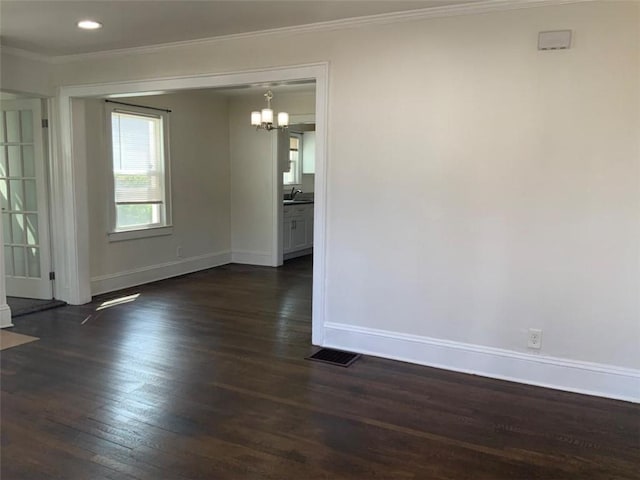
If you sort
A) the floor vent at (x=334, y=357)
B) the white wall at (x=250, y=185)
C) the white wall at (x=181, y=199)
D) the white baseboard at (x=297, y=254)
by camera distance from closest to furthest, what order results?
the floor vent at (x=334, y=357) < the white wall at (x=181, y=199) < the white wall at (x=250, y=185) < the white baseboard at (x=297, y=254)

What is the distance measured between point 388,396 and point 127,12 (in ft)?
10.2

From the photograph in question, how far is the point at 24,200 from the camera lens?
16.8 feet

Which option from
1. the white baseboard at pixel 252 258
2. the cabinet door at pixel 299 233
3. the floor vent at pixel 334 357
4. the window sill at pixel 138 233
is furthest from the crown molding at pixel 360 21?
the cabinet door at pixel 299 233

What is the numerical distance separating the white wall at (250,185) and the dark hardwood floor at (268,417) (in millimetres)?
3411

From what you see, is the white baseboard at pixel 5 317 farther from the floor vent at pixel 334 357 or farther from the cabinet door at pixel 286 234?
the cabinet door at pixel 286 234

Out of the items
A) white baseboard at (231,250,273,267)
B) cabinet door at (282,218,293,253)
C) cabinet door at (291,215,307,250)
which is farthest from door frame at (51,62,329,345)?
cabinet door at (291,215,307,250)

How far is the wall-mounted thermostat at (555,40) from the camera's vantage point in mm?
2949

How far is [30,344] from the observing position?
386cm

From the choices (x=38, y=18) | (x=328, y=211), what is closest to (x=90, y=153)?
(x=38, y=18)

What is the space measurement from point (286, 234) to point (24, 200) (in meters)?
3.76

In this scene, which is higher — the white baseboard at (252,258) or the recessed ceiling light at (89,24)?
the recessed ceiling light at (89,24)

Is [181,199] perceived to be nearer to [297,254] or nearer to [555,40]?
[297,254]

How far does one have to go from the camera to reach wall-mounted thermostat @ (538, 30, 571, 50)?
2949mm

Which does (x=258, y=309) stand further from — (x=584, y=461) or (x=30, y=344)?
(x=584, y=461)
